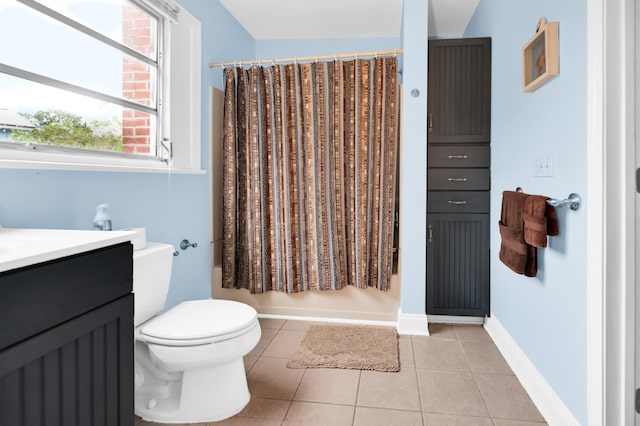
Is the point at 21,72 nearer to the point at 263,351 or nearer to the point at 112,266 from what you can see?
the point at 112,266

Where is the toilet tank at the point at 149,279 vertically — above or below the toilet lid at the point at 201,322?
above

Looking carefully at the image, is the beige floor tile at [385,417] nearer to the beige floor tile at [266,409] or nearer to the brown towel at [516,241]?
the beige floor tile at [266,409]

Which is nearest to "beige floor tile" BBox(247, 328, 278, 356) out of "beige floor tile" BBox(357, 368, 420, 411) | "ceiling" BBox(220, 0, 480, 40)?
"beige floor tile" BBox(357, 368, 420, 411)

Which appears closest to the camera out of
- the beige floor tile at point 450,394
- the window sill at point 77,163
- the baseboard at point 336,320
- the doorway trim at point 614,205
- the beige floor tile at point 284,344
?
the doorway trim at point 614,205

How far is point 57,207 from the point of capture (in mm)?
1636

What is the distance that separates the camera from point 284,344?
252 centimetres

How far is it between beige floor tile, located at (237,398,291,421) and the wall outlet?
1559 mm

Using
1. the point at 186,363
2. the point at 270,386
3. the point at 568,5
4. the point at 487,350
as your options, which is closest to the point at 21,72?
the point at 186,363

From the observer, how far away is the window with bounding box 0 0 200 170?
→ 1.52 m

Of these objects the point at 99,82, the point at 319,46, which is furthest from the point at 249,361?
the point at 319,46

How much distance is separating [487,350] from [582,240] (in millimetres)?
1210

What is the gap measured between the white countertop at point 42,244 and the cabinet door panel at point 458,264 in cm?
212

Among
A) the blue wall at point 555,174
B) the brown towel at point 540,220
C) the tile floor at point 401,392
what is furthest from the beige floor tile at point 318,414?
the brown towel at point 540,220

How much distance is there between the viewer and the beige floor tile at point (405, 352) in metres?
2.26
